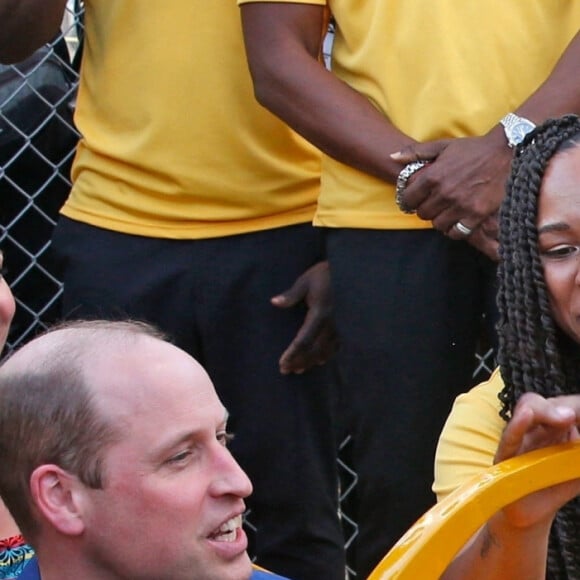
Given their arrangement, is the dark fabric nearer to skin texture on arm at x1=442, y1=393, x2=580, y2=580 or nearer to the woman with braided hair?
the woman with braided hair

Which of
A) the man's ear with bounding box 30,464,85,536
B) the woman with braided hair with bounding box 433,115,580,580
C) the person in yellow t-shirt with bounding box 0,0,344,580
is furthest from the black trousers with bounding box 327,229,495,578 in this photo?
the man's ear with bounding box 30,464,85,536

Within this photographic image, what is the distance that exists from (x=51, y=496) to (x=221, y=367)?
4.21 ft

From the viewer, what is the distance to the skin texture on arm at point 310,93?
2842 millimetres

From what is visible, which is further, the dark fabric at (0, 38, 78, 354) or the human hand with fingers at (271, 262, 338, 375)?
the dark fabric at (0, 38, 78, 354)

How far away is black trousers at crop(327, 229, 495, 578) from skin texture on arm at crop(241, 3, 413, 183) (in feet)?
0.57

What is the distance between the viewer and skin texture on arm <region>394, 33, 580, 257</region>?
9.05 feet

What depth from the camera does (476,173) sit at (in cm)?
276

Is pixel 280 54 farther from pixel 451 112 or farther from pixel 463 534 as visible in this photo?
pixel 463 534

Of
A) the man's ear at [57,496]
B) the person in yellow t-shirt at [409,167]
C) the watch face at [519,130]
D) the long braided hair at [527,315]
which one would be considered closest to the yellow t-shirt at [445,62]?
the person in yellow t-shirt at [409,167]

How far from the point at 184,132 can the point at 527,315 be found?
1031 mm

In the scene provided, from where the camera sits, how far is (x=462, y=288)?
9.48 feet

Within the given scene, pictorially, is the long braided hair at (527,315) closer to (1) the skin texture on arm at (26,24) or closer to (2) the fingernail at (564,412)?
(2) the fingernail at (564,412)

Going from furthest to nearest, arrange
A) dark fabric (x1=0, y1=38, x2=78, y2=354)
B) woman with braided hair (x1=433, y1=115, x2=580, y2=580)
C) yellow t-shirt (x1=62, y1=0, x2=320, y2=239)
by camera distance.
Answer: dark fabric (x1=0, y1=38, x2=78, y2=354)
yellow t-shirt (x1=62, y1=0, x2=320, y2=239)
woman with braided hair (x1=433, y1=115, x2=580, y2=580)

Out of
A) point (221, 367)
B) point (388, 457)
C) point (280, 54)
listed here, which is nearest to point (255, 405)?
point (221, 367)
